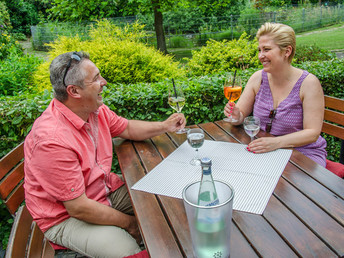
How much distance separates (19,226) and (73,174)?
0.39 meters

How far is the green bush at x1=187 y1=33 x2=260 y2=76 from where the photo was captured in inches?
192

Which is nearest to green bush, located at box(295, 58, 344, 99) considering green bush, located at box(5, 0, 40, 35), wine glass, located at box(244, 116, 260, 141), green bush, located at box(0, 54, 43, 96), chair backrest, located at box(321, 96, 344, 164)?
chair backrest, located at box(321, 96, 344, 164)

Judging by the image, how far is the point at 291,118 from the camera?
7.64 feet

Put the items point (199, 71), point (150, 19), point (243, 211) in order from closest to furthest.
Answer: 1. point (243, 211)
2. point (199, 71)
3. point (150, 19)

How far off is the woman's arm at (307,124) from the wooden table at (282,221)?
0.21 meters

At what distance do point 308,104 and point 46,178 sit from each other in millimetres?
1938

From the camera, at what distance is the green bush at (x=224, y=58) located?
4.87m

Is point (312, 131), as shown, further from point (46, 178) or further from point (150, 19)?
point (150, 19)

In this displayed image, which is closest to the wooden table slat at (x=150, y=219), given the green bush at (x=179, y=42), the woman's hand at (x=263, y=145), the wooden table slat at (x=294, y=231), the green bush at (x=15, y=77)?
the wooden table slat at (x=294, y=231)

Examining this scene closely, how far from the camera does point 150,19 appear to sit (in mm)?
17781

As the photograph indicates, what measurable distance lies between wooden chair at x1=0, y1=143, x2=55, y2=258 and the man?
6cm

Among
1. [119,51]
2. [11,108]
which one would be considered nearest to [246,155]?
[11,108]

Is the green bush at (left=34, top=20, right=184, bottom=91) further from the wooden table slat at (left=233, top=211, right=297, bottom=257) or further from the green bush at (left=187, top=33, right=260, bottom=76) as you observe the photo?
the wooden table slat at (left=233, top=211, right=297, bottom=257)

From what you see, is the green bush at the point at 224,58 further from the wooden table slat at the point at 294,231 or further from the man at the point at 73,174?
the wooden table slat at the point at 294,231
